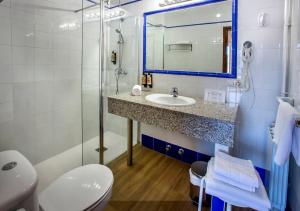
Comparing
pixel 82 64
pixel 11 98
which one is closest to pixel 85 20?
pixel 82 64

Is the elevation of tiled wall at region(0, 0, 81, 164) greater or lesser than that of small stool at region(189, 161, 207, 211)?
greater

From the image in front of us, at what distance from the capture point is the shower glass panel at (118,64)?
2088 mm

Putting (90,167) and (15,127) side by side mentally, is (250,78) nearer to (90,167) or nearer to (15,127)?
(90,167)

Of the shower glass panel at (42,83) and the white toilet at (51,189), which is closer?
the white toilet at (51,189)

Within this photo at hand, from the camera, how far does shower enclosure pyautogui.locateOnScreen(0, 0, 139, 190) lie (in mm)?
1670

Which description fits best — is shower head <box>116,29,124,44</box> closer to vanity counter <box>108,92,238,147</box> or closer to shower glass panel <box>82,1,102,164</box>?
shower glass panel <box>82,1,102,164</box>

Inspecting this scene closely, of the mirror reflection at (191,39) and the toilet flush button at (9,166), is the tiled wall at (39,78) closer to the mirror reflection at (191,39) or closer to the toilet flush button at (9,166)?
the toilet flush button at (9,166)

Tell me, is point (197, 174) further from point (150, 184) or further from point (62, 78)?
point (62, 78)

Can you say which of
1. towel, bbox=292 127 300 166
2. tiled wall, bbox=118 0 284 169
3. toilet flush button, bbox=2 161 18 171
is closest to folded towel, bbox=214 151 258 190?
towel, bbox=292 127 300 166

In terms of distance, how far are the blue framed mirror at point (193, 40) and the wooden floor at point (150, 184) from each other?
1.14 m

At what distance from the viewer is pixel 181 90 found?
2.11 meters

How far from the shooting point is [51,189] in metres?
1.22

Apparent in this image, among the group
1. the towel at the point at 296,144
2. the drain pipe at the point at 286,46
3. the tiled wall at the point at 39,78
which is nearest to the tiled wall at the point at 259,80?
the drain pipe at the point at 286,46

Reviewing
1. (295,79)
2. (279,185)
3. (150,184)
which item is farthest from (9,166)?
(295,79)
